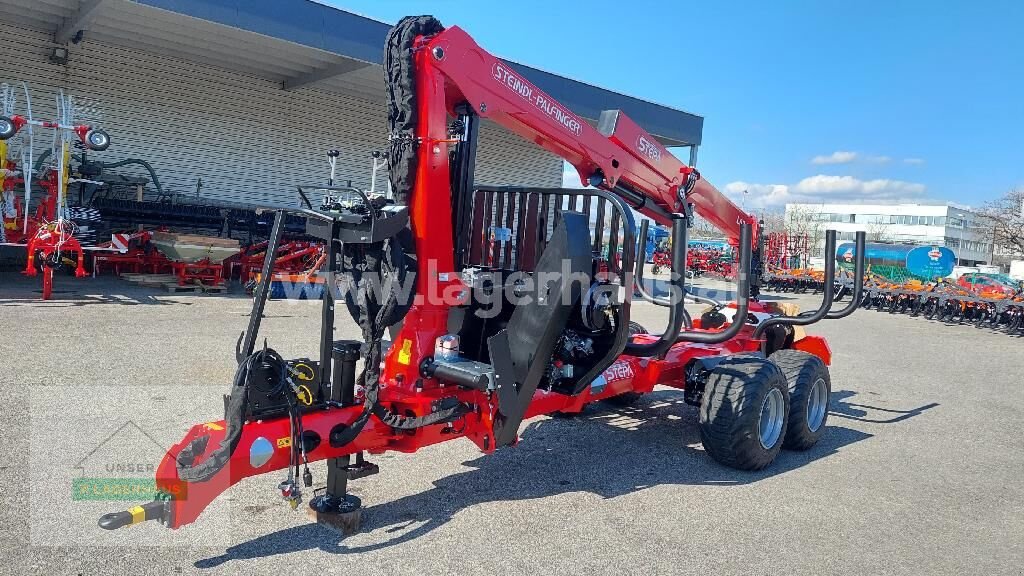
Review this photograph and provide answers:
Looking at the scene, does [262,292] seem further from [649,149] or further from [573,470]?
[649,149]

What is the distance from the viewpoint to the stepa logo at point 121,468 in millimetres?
4160

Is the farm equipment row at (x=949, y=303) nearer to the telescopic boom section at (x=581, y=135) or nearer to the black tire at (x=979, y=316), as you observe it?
the black tire at (x=979, y=316)

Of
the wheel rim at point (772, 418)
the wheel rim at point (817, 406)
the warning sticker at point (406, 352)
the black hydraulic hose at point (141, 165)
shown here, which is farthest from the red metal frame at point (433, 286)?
the black hydraulic hose at point (141, 165)

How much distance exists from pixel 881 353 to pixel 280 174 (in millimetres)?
14975

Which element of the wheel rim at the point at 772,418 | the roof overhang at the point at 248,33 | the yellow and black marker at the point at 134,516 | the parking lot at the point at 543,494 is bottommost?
the parking lot at the point at 543,494

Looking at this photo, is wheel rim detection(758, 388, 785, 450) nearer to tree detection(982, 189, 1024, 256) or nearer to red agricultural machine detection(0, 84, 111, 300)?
red agricultural machine detection(0, 84, 111, 300)

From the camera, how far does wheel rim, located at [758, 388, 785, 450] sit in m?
5.62

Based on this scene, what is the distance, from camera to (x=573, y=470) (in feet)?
17.3

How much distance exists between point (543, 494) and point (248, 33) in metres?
13.3

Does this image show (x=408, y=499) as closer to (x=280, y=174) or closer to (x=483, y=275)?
(x=483, y=275)

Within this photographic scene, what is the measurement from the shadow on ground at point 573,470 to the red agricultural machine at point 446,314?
235 millimetres

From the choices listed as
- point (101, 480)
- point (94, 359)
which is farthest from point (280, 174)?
point (101, 480)

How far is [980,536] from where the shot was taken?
178 inches

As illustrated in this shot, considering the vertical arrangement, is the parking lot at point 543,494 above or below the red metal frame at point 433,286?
below
